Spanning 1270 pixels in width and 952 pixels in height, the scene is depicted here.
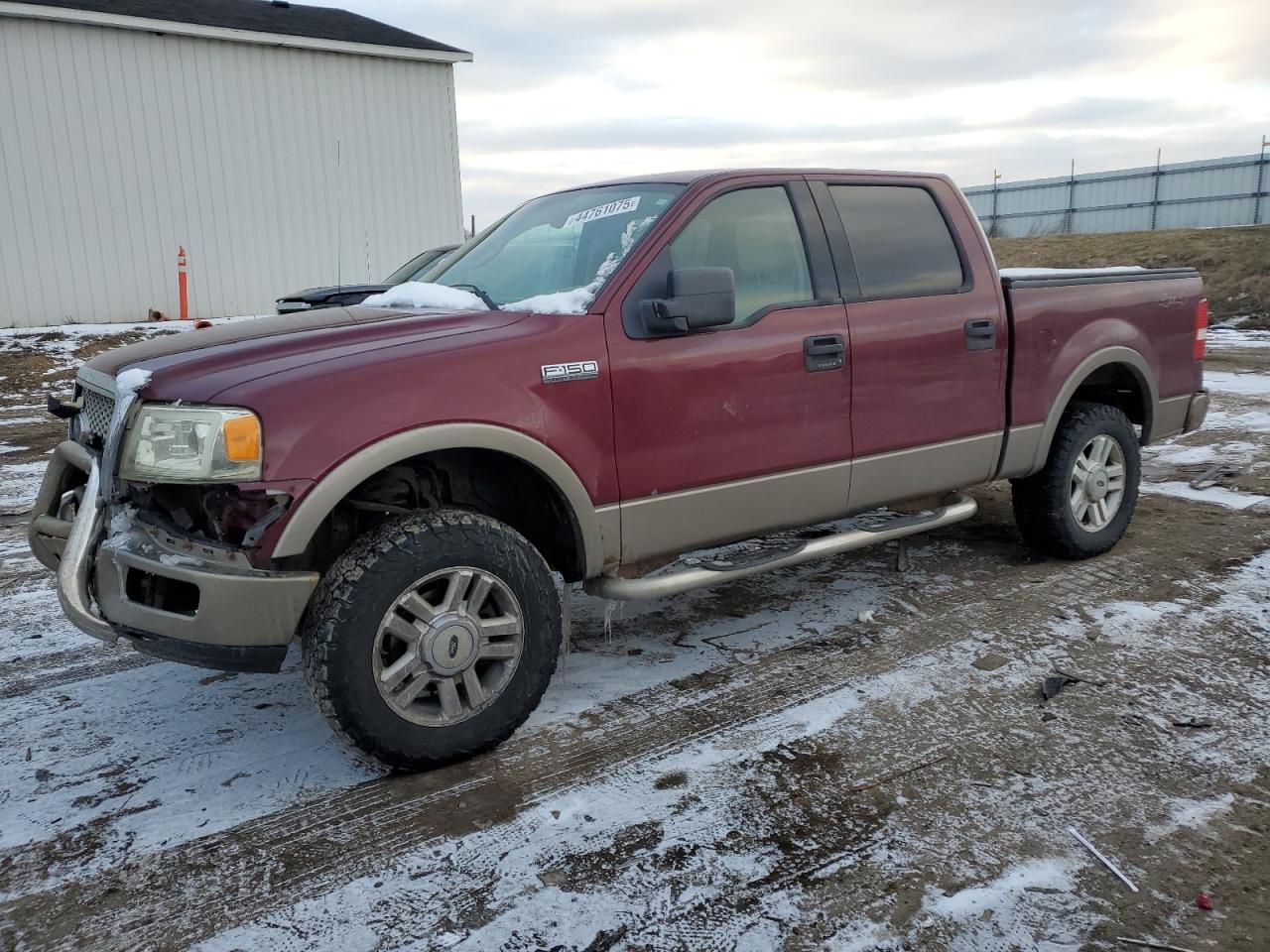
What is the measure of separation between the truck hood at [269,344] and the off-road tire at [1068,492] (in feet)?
9.92

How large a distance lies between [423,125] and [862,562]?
1652cm

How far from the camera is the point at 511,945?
2.32 m

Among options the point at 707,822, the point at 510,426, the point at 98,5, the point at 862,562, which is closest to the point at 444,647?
the point at 510,426

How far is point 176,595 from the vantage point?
286cm

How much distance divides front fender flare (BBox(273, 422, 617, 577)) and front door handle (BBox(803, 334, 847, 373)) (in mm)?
1083

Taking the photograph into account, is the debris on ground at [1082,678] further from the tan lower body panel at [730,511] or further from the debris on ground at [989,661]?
the tan lower body panel at [730,511]

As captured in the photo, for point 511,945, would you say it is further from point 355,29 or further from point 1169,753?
point 355,29

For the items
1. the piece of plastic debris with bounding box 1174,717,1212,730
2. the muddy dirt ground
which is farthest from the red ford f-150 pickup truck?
the piece of plastic debris with bounding box 1174,717,1212,730

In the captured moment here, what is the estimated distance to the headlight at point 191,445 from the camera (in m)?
2.75

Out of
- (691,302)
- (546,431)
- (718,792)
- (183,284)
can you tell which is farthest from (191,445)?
(183,284)

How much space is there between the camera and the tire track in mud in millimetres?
2484

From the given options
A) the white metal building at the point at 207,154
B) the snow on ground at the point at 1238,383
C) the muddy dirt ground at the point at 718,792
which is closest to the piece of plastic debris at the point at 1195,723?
the muddy dirt ground at the point at 718,792

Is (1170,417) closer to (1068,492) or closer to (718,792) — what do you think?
(1068,492)

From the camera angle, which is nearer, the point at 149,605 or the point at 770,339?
the point at 149,605
